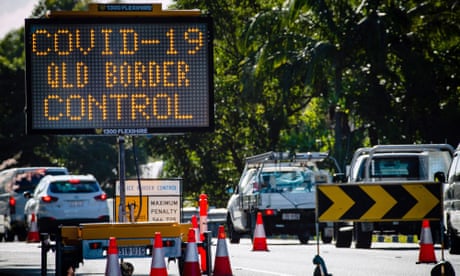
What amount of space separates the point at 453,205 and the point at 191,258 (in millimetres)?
8505

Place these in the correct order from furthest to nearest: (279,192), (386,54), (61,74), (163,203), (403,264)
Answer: (386,54)
(279,192)
(163,203)
(403,264)
(61,74)

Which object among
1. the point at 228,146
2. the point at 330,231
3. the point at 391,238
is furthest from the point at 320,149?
the point at 330,231

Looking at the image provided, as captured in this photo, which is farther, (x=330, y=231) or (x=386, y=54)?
(x=386, y=54)

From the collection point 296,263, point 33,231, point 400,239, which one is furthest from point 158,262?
point 400,239

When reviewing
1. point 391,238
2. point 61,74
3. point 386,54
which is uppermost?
point 386,54

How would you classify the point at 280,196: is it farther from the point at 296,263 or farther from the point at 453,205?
the point at 296,263

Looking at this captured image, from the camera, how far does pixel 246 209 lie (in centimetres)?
3269

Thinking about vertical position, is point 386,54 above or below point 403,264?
above

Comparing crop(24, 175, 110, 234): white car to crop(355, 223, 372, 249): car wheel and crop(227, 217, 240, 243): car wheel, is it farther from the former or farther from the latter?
crop(355, 223, 372, 249): car wheel

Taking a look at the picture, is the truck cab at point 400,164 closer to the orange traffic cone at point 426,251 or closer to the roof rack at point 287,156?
the roof rack at point 287,156

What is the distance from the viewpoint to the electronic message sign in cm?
1767

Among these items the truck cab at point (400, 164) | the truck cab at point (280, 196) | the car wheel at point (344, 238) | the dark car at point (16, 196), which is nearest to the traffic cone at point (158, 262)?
the truck cab at point (400, 164)

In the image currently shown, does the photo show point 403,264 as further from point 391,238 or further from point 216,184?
point 216,184

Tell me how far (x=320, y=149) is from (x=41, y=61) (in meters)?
39.9
